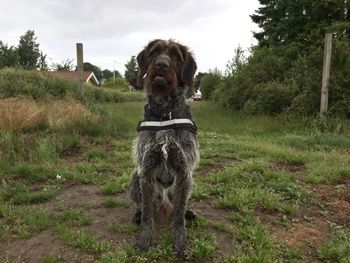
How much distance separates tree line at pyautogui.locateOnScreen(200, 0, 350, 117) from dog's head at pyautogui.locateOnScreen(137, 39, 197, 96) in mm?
8359

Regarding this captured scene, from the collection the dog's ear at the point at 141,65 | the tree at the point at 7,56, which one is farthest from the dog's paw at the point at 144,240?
the tree at the point at 7,56

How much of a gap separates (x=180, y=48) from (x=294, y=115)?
908cm

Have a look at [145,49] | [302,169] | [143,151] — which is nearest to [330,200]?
[302,169]

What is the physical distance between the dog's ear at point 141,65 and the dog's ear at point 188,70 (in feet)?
1.48

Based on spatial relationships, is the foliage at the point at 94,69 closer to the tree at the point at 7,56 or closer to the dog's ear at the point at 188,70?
the tree at the point at 7,56

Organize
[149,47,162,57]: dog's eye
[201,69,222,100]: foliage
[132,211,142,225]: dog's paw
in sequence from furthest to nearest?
[201,69,222,100]: foliage → [132,211,142,225]: dog's paw → [149,47,162,57]: dog's eye

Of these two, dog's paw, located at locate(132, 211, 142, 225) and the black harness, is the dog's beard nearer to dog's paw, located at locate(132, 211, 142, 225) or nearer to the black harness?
the black harness

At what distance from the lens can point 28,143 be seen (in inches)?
293

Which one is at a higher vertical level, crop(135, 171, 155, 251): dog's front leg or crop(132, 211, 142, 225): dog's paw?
crop(135, 171, 155, 251): dog's front leg

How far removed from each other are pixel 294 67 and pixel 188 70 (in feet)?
37.6

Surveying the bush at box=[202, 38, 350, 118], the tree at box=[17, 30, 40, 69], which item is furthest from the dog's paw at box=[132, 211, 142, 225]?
the tree at box=[17, 30, 40, 69]

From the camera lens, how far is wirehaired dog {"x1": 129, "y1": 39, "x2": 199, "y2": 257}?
13.5 ft

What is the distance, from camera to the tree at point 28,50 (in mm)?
47384

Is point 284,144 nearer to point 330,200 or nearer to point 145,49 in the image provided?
point 330,200
